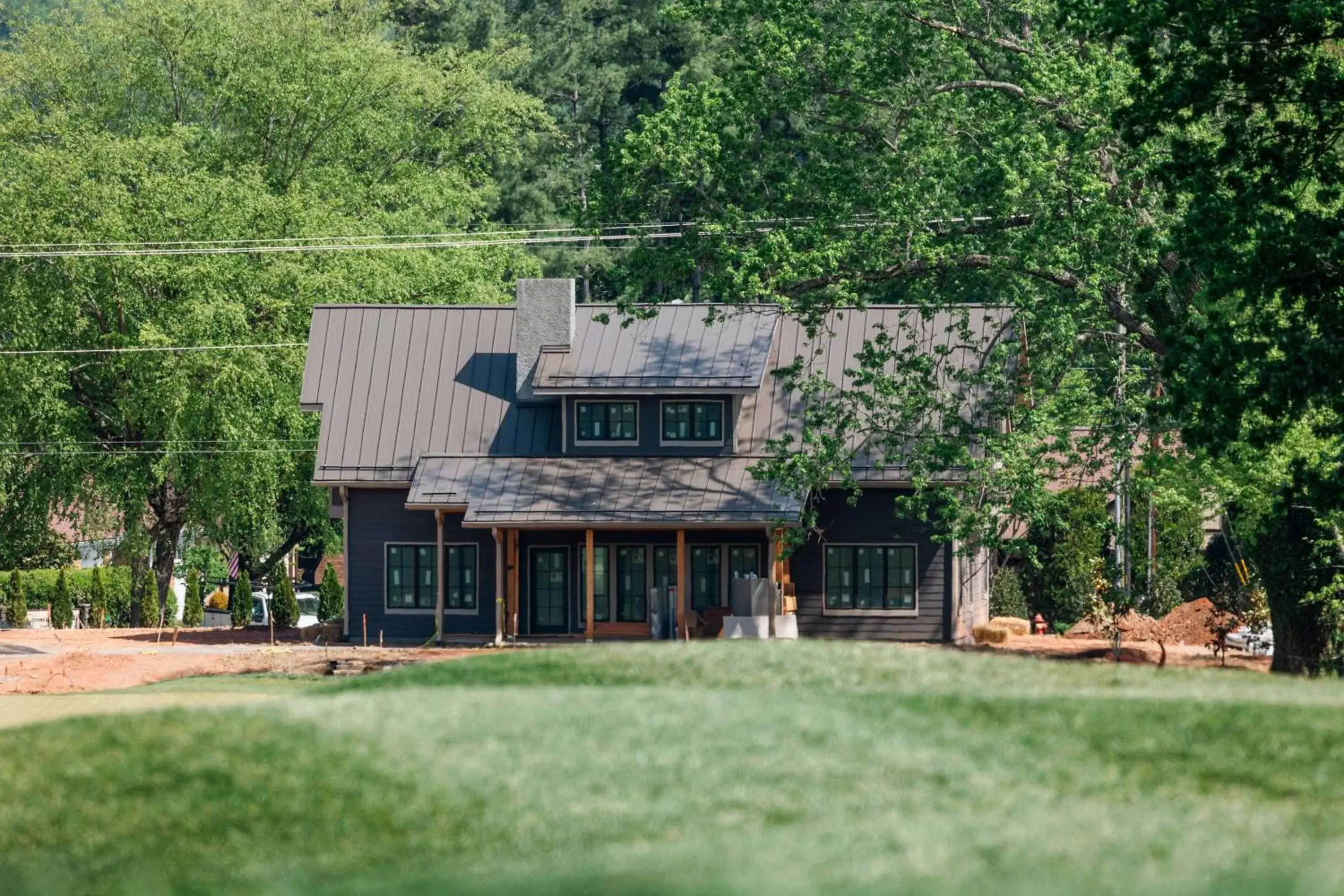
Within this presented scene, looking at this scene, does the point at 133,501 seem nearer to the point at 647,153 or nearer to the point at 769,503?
the point at 769,503

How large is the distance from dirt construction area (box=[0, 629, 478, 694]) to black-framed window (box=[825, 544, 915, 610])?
24.2 feet

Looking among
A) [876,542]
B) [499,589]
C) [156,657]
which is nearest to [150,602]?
[156,657]

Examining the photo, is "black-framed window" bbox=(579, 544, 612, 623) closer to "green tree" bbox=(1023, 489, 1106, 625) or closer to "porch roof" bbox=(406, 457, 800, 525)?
"porch roof" bbox=(406, 457, 800, 525)

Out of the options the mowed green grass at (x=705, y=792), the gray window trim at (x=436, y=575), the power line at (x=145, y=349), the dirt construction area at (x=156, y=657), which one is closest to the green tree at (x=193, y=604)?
the dirt construction area at (x=156, y=657)

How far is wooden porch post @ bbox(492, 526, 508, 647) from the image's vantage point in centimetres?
3894

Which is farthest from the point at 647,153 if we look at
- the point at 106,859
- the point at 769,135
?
the point at 106,859

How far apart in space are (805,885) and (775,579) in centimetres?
2650

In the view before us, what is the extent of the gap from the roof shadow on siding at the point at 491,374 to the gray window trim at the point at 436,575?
3.53 m

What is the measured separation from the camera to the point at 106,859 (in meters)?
14.3

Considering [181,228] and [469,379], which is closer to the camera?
[469,379]

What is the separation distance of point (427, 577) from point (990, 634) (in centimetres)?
1137

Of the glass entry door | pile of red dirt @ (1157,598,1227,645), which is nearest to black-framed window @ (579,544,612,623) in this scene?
the glass entry door

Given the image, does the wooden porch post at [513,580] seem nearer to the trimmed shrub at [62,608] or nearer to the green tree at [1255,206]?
the trimmed shrub at [62,608]

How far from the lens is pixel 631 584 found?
132 ft
